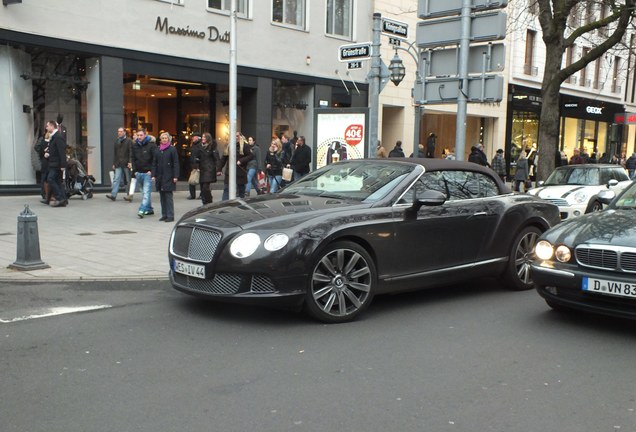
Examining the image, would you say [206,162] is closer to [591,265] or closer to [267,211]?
[267,211]

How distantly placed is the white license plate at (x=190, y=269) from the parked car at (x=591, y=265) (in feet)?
10.1

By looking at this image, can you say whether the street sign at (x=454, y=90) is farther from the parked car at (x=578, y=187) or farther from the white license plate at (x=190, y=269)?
the white license plate at (x=190, y=269)

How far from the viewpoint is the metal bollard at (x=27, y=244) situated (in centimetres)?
776

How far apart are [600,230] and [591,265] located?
1.40ft

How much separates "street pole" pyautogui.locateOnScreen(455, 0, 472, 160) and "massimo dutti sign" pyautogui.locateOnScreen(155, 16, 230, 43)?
399 inches

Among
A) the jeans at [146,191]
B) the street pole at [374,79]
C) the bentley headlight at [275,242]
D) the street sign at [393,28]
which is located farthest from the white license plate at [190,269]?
the jeans at [146,191]

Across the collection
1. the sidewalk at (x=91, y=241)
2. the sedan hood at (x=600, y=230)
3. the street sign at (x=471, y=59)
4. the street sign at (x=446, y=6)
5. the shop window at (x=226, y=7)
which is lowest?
the sidewalk at (x=91, y=241)

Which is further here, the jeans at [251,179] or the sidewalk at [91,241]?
the jeans at [251,179]

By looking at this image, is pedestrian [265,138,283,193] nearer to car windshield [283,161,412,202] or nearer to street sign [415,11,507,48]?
street sign [415,11,507,48]

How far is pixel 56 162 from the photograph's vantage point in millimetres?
13750

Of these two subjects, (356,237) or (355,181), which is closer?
(356,237)

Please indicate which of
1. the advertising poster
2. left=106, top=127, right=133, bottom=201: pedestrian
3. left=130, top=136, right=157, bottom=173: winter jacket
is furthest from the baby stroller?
the advertising poster

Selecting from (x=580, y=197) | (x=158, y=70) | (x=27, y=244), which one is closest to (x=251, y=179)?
(x=158, y=70)

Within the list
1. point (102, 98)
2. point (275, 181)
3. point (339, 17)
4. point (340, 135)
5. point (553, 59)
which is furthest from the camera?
point (339, 17)
